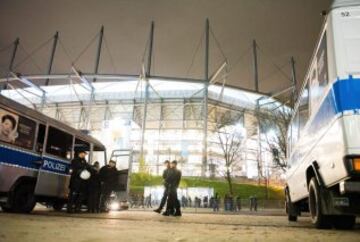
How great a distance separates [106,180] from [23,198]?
A: 130 inches

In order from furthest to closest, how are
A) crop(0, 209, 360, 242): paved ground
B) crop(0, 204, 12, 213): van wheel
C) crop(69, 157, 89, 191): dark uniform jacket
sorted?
crop(69, 157, 89, 191): dark uniform jacket
crop(0, 204, 12, 213): van wheel
crop(0, 209, 360, 242): paved ground

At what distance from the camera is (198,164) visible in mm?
47531

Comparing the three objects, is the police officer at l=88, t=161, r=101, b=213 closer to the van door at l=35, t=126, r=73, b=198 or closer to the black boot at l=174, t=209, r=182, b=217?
the van door at l=35, t=126, r=73, b=198

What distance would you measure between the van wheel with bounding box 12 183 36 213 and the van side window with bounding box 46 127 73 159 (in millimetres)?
1168

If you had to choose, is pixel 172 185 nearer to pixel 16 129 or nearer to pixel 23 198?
pixel 23 198

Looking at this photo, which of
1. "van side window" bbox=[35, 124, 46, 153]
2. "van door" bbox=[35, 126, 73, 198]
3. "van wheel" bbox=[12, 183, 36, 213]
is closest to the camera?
"van wheel" bbox=[12, 183, 36, 213]

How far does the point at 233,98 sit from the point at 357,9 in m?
47.4

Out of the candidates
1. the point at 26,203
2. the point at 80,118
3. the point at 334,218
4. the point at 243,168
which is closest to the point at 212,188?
the point at 243,168

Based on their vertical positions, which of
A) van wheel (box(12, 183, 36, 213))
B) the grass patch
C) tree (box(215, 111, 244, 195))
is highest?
tree (box(215, 111, 244, 195))

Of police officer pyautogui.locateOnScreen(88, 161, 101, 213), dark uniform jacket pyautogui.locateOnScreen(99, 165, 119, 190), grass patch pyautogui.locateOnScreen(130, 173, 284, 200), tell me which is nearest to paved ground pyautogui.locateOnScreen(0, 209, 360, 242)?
police officer pyautogui.locateOnScreen(88, 161, 101, 213)

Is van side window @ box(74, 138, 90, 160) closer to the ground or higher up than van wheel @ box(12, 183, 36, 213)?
higher up

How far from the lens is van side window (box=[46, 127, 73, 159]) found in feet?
33.8

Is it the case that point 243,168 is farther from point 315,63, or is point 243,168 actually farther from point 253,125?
point 315,63

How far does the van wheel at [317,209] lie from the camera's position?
19.2ft
